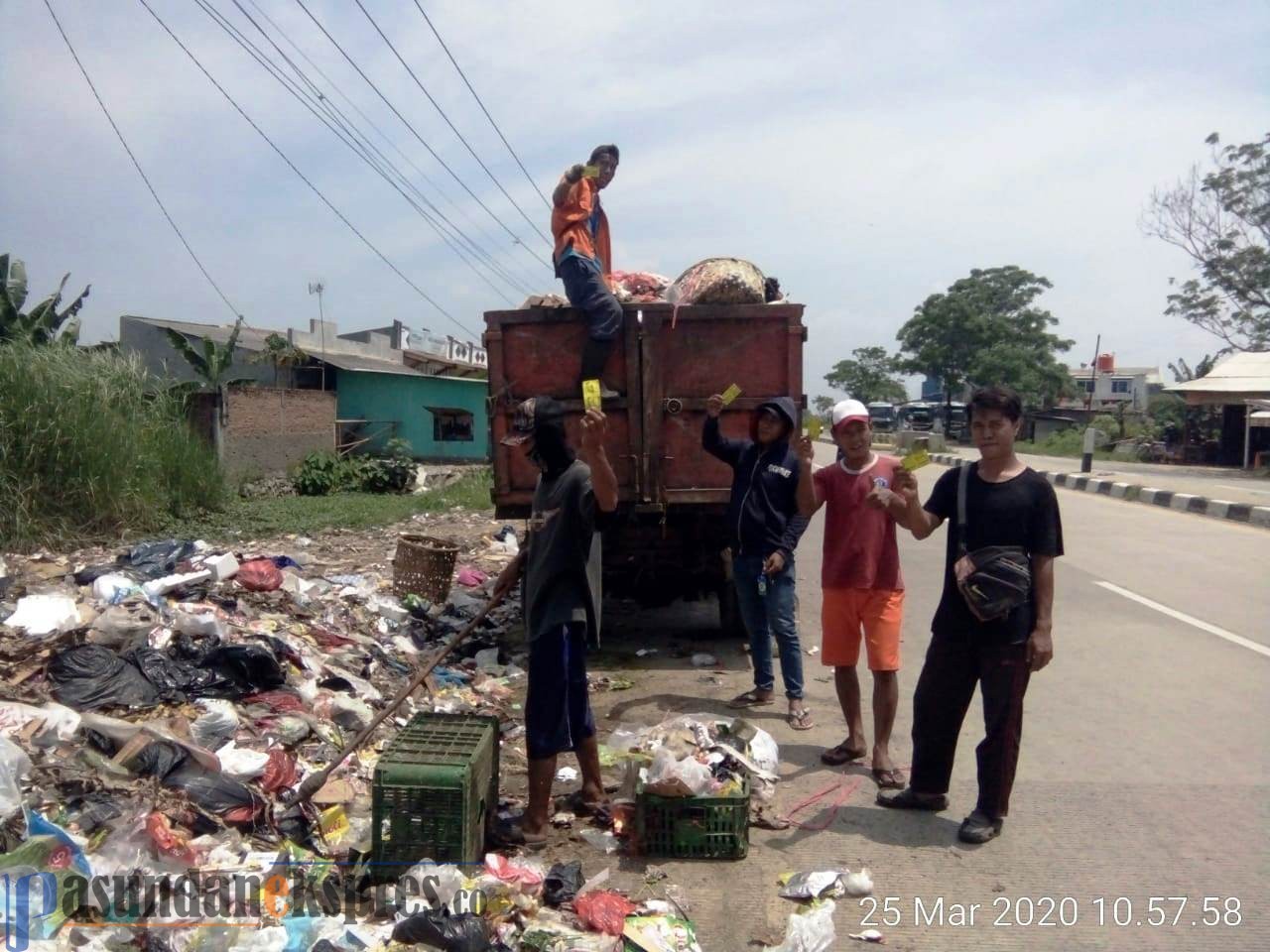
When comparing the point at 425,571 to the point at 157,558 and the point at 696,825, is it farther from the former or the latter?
the point at 696,825

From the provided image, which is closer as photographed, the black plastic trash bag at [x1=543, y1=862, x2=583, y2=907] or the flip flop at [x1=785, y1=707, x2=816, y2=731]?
the black plastic trash bag at [x1=543, y1=862, x2=583, y2=907]

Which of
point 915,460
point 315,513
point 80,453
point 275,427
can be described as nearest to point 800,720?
point 915,460

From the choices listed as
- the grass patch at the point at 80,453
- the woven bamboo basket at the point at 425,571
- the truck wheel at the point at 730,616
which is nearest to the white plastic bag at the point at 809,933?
the truck wheel at the point at 730,616

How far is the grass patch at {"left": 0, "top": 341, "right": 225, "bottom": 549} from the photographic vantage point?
38.5 feet

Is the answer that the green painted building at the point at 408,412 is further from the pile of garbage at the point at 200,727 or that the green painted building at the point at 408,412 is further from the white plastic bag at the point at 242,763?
the white plastic bag at the point at 242,763

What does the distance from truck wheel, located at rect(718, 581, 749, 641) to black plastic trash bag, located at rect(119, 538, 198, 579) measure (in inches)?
161

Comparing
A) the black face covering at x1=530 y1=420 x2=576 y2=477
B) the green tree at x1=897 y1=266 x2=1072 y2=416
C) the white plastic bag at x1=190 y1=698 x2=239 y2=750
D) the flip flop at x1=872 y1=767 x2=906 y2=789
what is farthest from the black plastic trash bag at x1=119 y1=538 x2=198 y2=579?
the green tree at x1=897 y1=266 x2=1072 y2=416

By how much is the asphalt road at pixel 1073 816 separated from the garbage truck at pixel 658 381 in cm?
138

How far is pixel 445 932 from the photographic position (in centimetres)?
320

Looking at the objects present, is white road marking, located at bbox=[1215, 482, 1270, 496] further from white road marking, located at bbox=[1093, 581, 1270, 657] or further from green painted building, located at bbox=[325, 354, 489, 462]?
green painted building, located at bbox=[325, 354, 489, 462]

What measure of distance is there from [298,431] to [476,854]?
19240 mm

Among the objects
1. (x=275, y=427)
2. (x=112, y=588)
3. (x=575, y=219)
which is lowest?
(x=112, y=588)

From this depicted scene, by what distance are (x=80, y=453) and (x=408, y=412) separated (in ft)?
43.6

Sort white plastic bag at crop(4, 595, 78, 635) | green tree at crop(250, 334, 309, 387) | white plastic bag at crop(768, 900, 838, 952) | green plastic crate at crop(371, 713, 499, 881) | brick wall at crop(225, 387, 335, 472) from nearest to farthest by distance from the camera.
Result: white plastic bag at crop(768, 900, 838, 952) < green plastic crate at crop(371, 713, 499, 881) < white plastic bag at crop(4, 595, 78, 635) < brick wall at crop(225, 387, 335, 472) < green tree at crop(250, 334, 309, 387)
